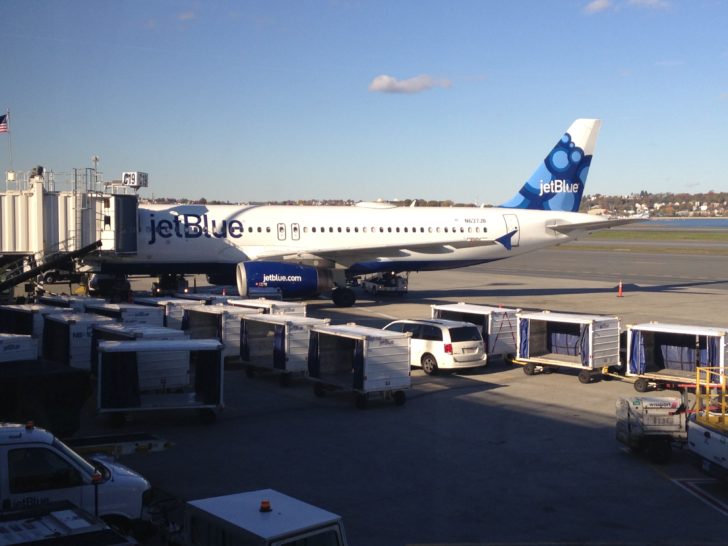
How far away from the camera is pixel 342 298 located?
39.8m

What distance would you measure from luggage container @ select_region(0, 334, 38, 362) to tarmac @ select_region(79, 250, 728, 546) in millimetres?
1990

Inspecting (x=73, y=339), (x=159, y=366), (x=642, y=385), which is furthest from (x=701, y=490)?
(x=73, y=339)

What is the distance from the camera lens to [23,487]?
988 cm

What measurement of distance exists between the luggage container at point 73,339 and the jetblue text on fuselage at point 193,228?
1494cm

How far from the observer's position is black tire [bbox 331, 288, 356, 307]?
1565 inches

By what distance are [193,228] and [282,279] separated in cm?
571

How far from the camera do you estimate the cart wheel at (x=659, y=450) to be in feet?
50.1

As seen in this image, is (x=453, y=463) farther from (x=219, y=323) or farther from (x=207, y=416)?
(x=219, y=323)

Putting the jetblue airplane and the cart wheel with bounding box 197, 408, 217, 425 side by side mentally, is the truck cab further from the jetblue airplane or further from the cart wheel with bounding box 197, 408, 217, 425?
the jetblue airplane

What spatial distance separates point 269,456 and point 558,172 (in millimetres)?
34371

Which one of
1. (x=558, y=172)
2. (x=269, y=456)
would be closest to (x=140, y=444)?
(x=269, y=456)

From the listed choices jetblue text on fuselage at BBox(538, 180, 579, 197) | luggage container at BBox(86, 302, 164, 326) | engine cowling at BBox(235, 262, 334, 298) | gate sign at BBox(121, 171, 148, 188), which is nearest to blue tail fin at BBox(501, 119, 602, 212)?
jetblue text on fuselage at BBox(538, 180, 579, 197)

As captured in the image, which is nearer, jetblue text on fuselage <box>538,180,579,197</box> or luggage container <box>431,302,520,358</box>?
luggage container <box>431,302,520,358</box>

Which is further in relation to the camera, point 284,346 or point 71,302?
point 71,302
